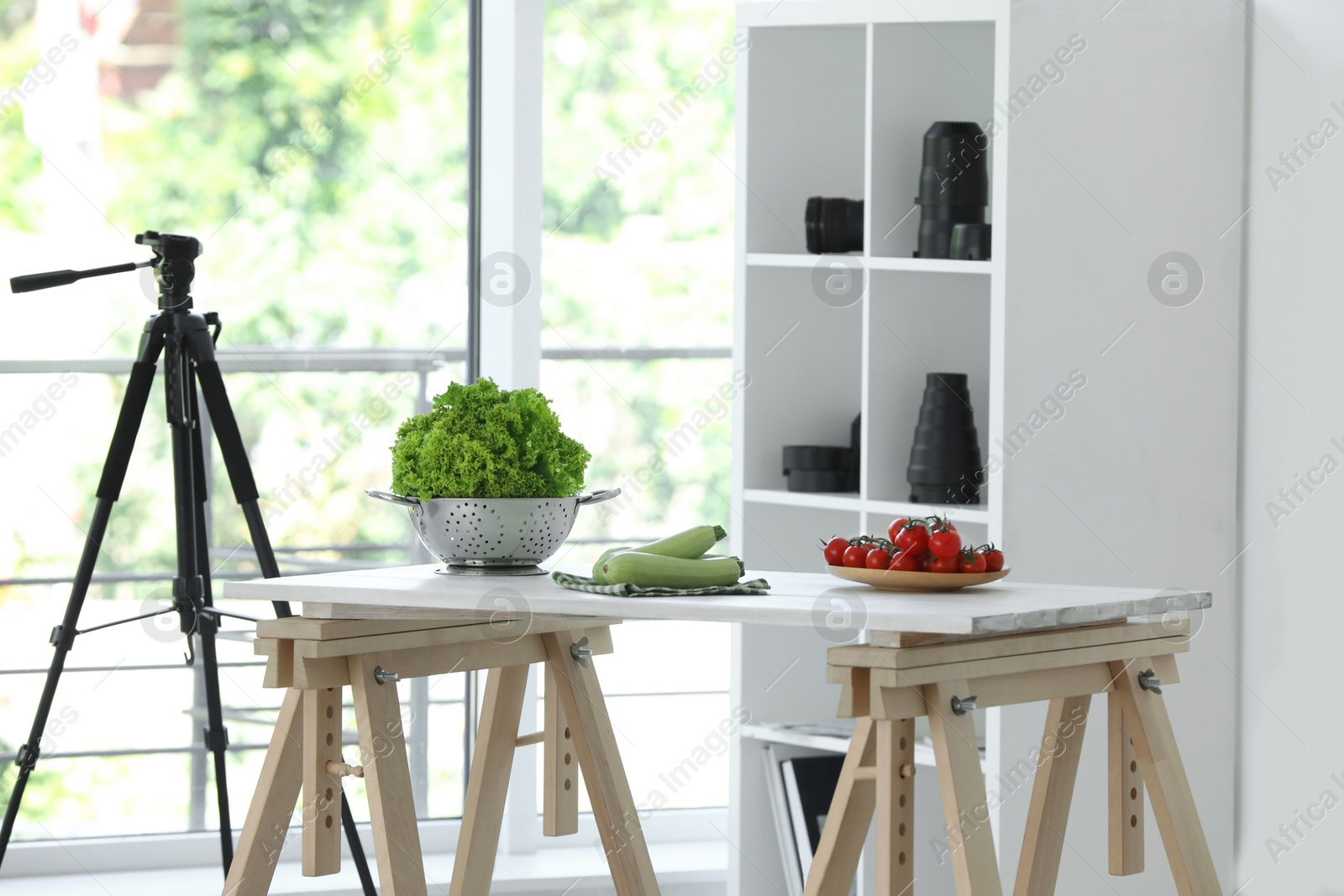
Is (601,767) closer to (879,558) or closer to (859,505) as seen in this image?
(879,558)

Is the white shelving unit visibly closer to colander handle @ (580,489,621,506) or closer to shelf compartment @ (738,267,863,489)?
shelf compartment @ (738,267,863,489)

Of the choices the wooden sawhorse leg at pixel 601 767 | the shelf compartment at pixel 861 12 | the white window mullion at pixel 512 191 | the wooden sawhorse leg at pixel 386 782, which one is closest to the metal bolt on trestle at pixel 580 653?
the wooden sawhorse leg at pixel 601 767

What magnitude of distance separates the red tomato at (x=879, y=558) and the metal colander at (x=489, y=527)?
362 mm

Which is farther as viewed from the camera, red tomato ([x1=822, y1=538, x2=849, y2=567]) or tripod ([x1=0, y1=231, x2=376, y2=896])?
tripod ([x1=0, y1=231, x2=376, y2=896])

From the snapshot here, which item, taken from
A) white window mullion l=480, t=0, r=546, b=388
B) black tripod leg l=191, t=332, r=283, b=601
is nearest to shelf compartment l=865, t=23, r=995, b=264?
white window mullion l=480, t=0, r=546, b=388

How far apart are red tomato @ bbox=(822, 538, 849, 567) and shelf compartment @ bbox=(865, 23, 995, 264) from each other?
97 cm

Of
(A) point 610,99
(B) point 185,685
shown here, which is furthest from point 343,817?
(A) point 610,99

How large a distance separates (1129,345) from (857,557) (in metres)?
0.97

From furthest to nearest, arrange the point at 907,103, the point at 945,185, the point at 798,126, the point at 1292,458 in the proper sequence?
the point at 798,126
the point at 907,103
the point at 945,185
the point at 1292,458

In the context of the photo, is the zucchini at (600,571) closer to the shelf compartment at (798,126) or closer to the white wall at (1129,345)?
the white wall at (1129,345)

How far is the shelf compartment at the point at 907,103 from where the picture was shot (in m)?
2.98

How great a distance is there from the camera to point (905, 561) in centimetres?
207

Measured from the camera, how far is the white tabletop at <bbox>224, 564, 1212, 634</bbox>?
1.86m

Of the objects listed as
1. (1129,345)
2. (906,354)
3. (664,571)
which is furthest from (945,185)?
(664,571)
